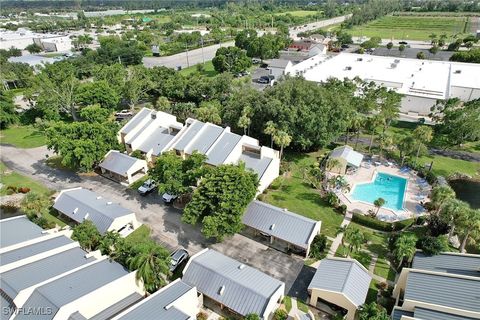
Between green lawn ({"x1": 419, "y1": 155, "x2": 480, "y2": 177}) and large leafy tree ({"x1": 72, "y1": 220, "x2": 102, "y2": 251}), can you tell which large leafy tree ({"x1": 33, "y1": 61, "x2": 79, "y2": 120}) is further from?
green lawn ({"x1": 419, "y1": 155, "x2": 480, "y2": 177})

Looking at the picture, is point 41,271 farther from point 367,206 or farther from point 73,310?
point 367,206

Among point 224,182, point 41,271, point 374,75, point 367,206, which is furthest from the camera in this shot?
point 374,75

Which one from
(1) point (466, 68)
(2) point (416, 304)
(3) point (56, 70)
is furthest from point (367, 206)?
(3) point (56, 70)

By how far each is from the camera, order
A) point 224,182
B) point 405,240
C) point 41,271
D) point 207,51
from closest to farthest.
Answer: point 41,271 < point 405,240 < point 224,182 < point 207,51

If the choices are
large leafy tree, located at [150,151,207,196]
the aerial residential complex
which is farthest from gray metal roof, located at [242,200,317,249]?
large leafy tree, located at [150,151,207,196]

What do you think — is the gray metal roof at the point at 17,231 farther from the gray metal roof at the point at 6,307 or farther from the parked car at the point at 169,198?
the parked car at the point at 169,198

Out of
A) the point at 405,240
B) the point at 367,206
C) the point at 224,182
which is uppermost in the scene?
the point at 224,182
